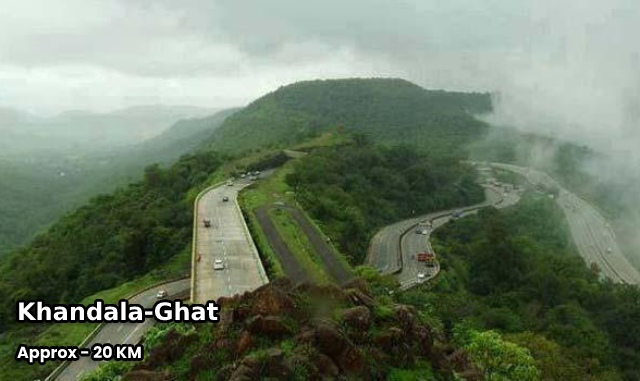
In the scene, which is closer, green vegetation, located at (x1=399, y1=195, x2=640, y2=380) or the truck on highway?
green vegetation, located at (x1=399, y1=195, x2=640, y2=380)

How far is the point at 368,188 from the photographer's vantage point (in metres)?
116

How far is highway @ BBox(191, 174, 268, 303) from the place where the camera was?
45447mm

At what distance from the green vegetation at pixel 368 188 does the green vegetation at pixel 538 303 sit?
12.4m

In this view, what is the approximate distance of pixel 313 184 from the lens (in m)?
98.5

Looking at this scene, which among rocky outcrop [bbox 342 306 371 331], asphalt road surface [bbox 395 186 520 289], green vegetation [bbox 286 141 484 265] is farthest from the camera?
green vegetation [bbox 286 141 484 265]

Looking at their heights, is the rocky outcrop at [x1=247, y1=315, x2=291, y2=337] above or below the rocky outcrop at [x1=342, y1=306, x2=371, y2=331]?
above

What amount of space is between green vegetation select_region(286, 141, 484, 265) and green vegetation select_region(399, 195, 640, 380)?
1242 cm

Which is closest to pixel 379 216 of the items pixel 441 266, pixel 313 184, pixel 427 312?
pixel 313 184

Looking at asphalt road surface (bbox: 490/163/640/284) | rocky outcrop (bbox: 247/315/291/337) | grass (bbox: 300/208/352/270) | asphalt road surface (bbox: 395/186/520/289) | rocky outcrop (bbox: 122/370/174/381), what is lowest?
asphalt road surface (bbox: 490/163/640/284)

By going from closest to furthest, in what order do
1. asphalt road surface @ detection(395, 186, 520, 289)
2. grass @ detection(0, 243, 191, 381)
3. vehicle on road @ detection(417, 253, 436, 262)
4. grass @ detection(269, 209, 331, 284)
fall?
grass @ detection(0, 243, 191, 381), grass @ detection(269, 209, 331, 284), asphalt road surface @ detection(395, 186, 520, 289), vehicle on road @ detection(417, 253, 436, 262)

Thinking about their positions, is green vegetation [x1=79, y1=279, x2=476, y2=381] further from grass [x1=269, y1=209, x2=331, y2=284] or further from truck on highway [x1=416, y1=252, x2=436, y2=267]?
truck on highway [x1=416, y1=252, x2=436, y2=267]

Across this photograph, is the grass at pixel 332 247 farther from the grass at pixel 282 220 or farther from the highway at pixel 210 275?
the highway at pixel 210 275

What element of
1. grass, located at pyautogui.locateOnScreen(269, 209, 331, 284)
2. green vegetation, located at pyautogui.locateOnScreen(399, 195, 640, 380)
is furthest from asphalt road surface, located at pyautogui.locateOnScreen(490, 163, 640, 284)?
grass, located at pyautogui.locateOnScreen(269, 209, 331, 284)

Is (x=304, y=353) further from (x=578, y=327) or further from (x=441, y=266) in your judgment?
(x=441, y=266)
